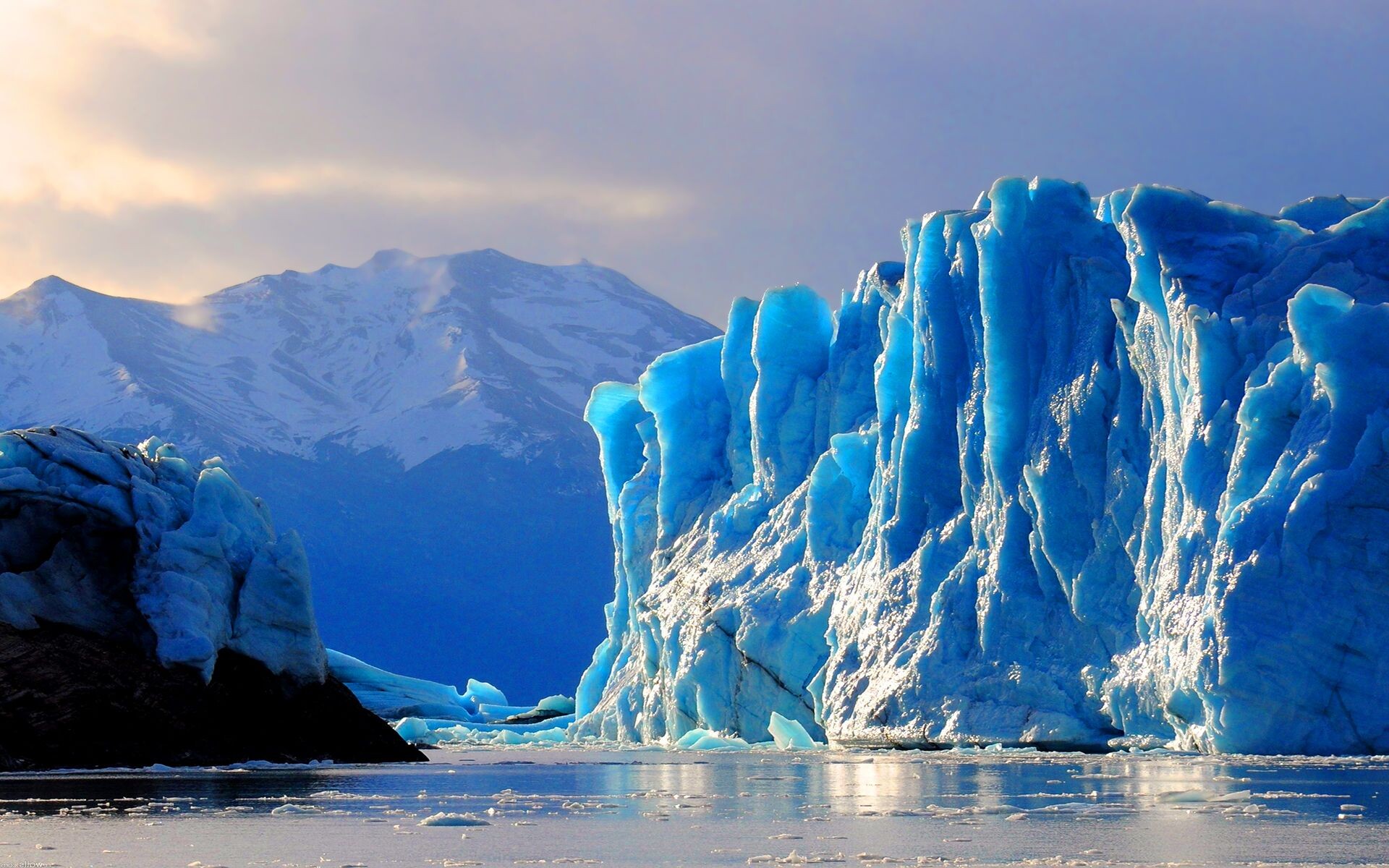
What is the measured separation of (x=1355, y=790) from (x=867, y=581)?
1456 cm

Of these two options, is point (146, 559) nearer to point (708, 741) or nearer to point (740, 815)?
point (708, 741)

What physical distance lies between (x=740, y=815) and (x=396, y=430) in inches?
3572

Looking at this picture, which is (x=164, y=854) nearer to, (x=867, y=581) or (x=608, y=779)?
(x=608, y=779)

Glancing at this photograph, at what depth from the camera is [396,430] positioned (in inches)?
4075

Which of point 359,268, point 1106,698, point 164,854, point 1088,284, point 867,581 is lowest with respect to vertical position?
point 164,854

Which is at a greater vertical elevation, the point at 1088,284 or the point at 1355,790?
the point at 1088,284

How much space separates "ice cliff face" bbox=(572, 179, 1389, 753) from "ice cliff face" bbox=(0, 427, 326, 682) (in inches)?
353

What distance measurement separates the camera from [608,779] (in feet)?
70.0

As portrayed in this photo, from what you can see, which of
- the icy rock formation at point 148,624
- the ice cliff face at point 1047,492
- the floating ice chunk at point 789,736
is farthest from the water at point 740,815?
the floating ice chunk at point 789,736

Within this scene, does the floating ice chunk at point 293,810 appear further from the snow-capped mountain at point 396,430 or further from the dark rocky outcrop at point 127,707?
the snow-capped mountain at point 396,430

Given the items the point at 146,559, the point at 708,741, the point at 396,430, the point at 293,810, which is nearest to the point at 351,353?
the point at 396,430

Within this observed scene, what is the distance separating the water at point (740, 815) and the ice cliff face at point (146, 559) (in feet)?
7.54

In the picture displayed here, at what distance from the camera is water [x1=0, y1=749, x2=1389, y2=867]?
1098cm

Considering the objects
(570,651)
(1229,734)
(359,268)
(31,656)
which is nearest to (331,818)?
(31,656)
